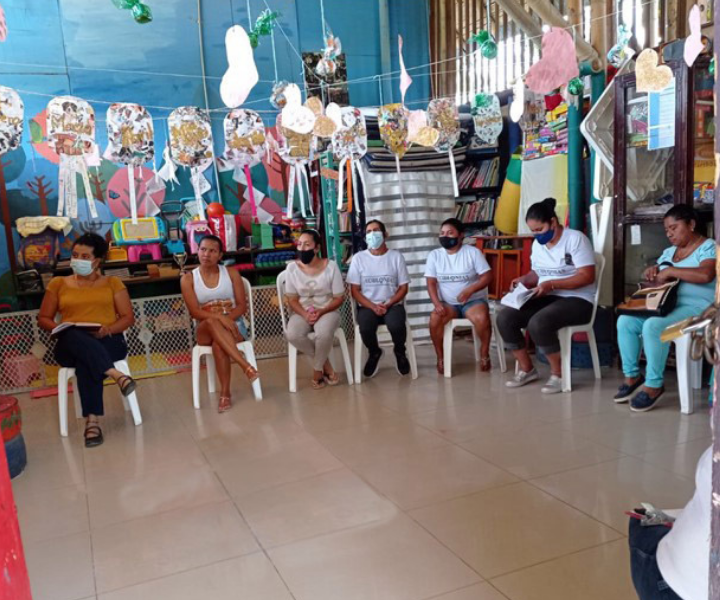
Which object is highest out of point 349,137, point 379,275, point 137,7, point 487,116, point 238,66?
point 137,7

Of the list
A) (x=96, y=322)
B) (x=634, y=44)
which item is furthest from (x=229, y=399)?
(x=634, y=44)

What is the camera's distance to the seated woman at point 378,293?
454cm

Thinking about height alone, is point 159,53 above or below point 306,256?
above

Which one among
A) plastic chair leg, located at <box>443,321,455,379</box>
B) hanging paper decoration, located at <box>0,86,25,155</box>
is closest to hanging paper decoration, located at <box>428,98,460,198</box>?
plastic chair leg, located at <box>443,321,455,379</box>

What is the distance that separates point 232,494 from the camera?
8.76ft

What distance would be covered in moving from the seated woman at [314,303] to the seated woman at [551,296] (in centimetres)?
119

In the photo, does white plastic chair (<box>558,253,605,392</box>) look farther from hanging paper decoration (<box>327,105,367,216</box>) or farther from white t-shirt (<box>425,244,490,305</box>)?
hanging paper decoration (<box>327,105,367,216</box>)

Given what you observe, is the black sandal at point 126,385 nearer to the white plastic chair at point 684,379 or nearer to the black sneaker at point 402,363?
the black sneaker at point 402,363

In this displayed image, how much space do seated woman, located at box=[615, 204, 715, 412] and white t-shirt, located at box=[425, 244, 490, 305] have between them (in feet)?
3.95

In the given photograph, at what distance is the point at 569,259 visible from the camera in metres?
4.05

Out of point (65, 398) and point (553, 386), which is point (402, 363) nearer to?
point (553, 386)

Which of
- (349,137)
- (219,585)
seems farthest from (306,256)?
(219,585)

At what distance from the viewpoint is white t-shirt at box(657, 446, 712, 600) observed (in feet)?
2.90

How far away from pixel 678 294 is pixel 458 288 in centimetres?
154
